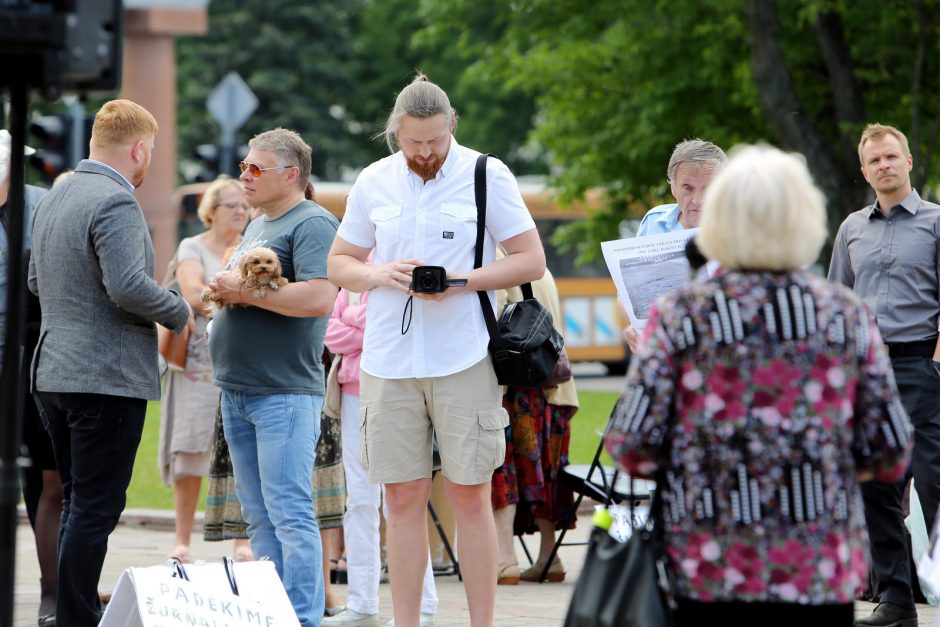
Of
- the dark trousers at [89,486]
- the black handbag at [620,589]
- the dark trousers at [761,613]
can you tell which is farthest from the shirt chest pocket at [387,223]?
the dark trousers at [761,613]

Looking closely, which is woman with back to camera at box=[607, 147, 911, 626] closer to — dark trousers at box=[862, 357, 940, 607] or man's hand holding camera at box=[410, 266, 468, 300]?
man's hand holding camera at box=[410, 266, 468, 300]

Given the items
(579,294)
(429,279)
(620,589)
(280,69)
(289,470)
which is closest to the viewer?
(620,589)

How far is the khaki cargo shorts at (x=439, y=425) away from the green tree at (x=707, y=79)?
12.1 metres

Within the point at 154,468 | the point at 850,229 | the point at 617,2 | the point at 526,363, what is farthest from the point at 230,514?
the point at 617,2

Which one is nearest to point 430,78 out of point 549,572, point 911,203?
point 549,572

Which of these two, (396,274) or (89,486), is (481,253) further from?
(89,486)

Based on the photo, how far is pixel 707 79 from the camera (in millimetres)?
19984

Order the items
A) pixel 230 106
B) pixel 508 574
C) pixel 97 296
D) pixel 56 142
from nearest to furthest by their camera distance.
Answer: pixel 97 296 → pixel 508 574 → pixel 56 142 → pixel 230 106

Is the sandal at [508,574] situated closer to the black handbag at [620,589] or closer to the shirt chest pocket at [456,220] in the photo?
the shirt chest pocket at [456,220]

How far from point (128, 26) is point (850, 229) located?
2674 cm

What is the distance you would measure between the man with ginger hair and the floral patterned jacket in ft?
9.46

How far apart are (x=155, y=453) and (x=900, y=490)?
9.65 m

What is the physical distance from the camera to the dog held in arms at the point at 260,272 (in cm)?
592

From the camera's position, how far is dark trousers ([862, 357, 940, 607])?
21.3 feet
